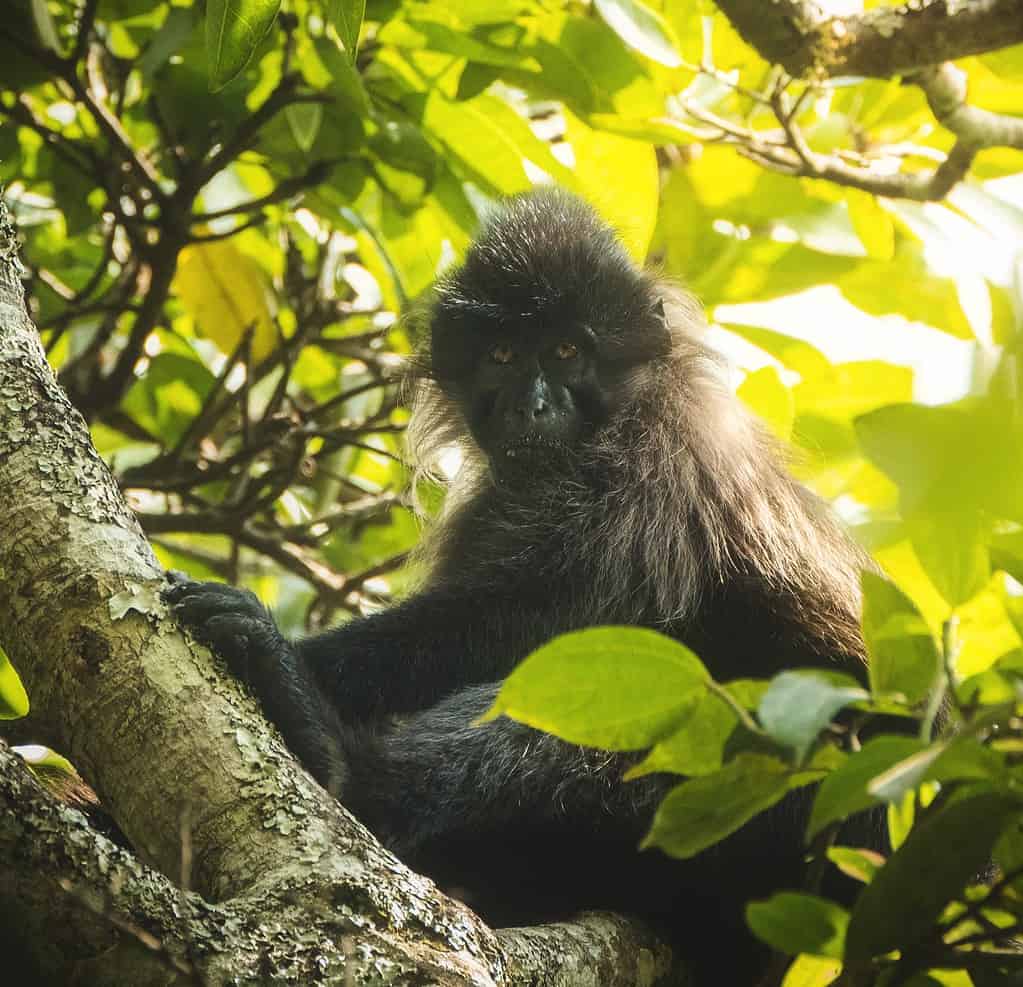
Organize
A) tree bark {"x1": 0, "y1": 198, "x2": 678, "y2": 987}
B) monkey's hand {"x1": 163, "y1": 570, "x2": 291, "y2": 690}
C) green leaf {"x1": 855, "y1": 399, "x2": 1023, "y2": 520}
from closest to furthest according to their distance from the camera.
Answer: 1. green leaf {"x1": 855, "y1": 399, "x2": 1023, "y2": 520}
2. tree bark {"x1": 0, "y1": 198, "x2": 678, "y2": 987}
3. monkey's hand {"x1": 163, "y1": 570, "x2": 291, "y2": 690}

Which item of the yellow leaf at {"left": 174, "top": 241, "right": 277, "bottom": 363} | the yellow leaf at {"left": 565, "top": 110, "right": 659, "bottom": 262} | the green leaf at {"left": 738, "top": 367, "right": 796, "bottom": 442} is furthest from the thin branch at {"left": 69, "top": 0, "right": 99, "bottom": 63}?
the green leaf at {"left": 738, "top": 367, "right": 796, "bottom": 442}

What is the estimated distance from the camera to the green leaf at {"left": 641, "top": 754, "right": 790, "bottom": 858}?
159 centimetres

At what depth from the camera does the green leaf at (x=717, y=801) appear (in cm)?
159

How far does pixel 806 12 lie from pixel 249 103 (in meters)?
1.83

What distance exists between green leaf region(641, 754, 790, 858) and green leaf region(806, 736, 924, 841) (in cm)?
9

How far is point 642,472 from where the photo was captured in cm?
425

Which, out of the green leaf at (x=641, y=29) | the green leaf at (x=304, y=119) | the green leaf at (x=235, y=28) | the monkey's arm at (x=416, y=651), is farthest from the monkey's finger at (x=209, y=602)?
the green leaf at (x=641, y=29)

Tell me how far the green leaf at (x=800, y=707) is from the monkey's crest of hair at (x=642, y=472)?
6.56 feet

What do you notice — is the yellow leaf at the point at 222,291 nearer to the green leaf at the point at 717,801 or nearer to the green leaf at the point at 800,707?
Result: the green leaf at the point at 717,801

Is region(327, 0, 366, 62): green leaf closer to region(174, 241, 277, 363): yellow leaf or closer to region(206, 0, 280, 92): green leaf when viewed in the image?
region(206, 0, 280, 92): green leaf

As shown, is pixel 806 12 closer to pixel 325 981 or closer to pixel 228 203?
pixel 228 203

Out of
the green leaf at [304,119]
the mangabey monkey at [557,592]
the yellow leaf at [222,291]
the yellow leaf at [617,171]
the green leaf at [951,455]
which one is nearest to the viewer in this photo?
the green leaf at [951,455]

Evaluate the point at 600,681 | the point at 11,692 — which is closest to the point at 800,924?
the point at 600,681

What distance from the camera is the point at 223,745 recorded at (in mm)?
2127
